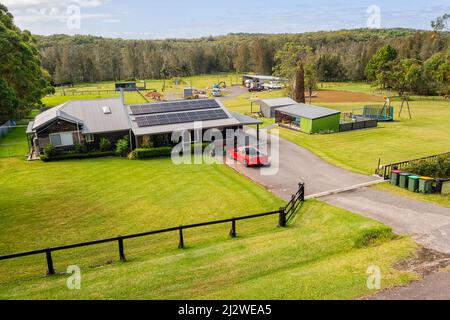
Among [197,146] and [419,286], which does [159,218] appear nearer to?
[419,286]

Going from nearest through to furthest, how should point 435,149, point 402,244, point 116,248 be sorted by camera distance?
point 402,244 → point 116,248 → point 435,149

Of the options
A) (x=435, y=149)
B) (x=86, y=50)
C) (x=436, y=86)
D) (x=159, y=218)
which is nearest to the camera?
(x=159, y=218)

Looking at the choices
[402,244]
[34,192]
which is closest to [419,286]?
[402,244]

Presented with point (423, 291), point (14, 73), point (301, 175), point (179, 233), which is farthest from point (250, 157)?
point (14, 73)

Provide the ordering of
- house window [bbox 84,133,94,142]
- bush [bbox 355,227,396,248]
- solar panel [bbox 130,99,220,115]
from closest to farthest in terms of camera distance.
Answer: bush [bbox 355,227,396,248] → house window [bbox 84,133,94,142] → solar panel [bbox 130,99,220,115]

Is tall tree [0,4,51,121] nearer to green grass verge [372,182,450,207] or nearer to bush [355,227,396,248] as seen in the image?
green grass verge [372,182,450,207]

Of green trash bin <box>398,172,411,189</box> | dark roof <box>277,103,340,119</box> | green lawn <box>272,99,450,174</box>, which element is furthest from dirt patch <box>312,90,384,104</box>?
green trash bin <box>398,172,411,189</box>
